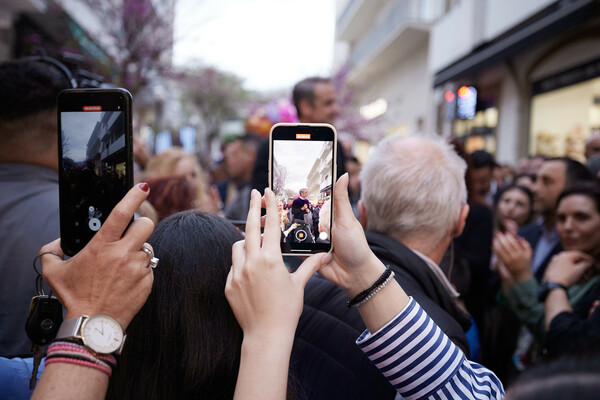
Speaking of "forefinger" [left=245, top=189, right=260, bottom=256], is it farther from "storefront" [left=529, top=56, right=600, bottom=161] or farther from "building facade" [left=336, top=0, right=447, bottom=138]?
"building facade" [left=336, top=0, right=447, bottom=138]

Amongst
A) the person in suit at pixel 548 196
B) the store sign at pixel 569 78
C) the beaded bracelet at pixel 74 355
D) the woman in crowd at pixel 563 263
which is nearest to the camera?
the beaded bracelet at pixel 74 355

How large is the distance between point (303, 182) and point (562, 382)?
0.74 m

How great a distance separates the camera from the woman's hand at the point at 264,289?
96 centimetres

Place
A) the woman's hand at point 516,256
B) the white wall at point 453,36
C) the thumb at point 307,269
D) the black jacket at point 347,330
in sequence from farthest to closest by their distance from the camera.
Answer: the white wall at point 453,36
the woman's hand at point 516,256
the black jacket at point 347,330
the thumb at point 307,269

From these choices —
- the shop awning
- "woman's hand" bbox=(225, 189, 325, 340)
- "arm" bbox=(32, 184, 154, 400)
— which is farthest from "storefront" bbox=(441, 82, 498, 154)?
"arm" bbox=(32, 184, 154, 400)

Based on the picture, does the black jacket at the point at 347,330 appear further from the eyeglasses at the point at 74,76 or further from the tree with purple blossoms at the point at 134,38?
the tree with purple blossoms at the point at 134,38

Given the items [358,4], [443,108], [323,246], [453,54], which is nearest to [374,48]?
[358,4]

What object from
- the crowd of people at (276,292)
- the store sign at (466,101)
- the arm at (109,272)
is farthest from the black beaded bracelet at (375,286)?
the store sign at (466,101)

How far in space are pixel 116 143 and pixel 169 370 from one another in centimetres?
54

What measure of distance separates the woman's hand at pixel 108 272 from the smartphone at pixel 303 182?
362mm

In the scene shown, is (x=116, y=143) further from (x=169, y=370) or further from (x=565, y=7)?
(x=565, y=7)

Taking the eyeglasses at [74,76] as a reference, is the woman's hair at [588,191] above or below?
below

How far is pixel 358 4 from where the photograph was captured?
85.1ft

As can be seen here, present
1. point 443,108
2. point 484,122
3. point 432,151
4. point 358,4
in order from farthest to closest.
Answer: point 358,4 → point 443,108 → point 484,122 → point 432,151
